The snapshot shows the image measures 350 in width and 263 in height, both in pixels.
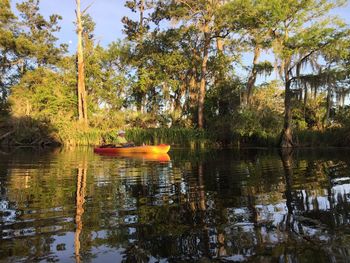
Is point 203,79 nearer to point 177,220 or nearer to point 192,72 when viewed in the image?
point 192,72

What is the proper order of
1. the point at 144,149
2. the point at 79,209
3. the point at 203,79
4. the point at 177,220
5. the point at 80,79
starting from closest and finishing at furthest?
the point at 177,220
the point at 79,209
the point at 144,149
the point at 203,79
the point at 80,79

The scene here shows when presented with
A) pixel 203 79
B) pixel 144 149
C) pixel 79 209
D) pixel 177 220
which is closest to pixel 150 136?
pixel 203 79

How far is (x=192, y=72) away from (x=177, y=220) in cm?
A: 3442

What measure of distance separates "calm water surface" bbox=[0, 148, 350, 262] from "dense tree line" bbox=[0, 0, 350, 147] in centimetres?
1713

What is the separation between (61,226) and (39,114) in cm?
3315

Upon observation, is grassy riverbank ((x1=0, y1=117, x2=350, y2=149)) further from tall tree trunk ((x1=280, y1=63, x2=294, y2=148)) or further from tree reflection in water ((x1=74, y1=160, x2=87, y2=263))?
tree reflection in water ((x1=74, y1=160, x2=87, y2=263))

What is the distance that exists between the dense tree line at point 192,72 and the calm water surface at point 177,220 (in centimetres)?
1713

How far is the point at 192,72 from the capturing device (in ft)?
130

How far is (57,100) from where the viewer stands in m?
40.2

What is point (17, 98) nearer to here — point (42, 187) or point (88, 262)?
point (42, 187)

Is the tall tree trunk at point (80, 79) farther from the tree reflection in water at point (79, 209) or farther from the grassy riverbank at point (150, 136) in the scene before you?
the tree reflection in water at point (79, 209)

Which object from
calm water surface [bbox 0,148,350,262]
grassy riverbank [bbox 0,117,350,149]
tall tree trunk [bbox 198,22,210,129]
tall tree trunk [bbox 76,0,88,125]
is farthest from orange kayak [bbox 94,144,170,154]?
tall tree trunk [bbox 76,0,88,125]

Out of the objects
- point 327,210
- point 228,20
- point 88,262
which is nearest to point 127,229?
point 88,262

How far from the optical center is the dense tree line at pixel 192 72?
26203 mm
